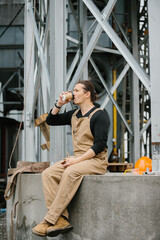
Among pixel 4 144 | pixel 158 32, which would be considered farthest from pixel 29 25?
pixel 4 144

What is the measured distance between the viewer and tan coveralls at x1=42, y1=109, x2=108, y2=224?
4430 mm

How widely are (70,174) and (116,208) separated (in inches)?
25.1

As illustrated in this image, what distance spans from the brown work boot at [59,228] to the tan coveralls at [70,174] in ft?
0.21

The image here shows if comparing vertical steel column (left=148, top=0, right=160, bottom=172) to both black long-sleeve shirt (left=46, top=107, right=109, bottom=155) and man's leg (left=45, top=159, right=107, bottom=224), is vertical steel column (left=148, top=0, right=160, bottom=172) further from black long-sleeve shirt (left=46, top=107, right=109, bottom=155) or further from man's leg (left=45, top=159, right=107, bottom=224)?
man's leg (left=45, top=159, right=107, bottom=224)

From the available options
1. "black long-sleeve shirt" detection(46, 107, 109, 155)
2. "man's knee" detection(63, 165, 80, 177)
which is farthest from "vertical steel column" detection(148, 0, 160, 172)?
"man's knee" detection(63, 165, 80, 177)

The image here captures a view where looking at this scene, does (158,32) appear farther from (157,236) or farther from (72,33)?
(72,33)

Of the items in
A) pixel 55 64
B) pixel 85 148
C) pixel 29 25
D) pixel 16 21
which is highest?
pixel 16 21

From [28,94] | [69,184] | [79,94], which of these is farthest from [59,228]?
[28,94]

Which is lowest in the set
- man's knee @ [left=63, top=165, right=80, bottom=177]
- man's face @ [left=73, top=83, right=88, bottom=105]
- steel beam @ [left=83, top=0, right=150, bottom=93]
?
man's knee @ [left=63, top=165, right=80, bottom=177]

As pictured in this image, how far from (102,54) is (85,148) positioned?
8.93 meters

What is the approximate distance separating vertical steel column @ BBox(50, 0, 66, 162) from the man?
2.34 ft

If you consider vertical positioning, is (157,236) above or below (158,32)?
below

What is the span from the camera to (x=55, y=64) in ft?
19.2

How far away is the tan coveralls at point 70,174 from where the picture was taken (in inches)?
174
